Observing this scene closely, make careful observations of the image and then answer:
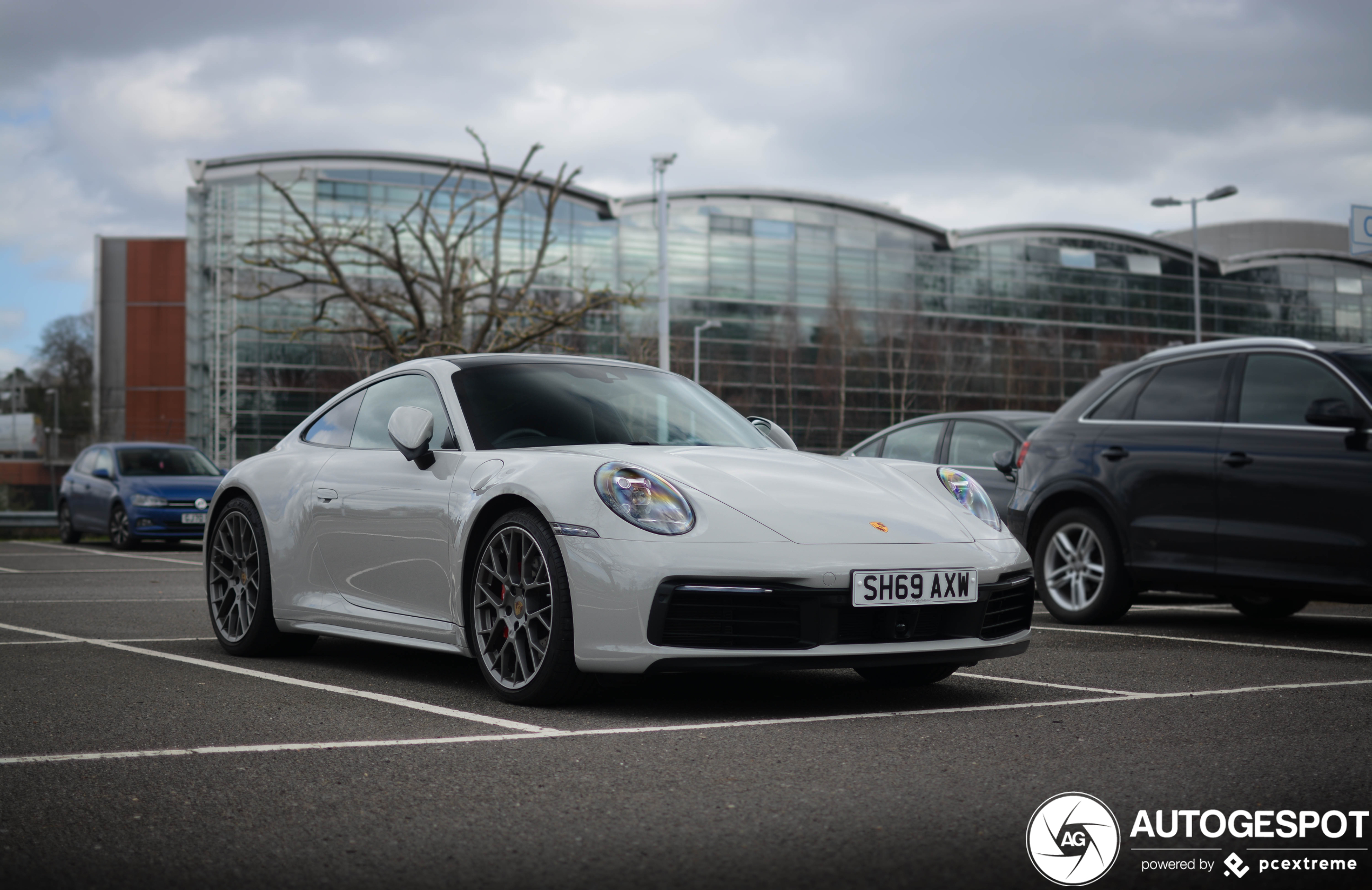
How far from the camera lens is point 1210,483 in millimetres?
7766

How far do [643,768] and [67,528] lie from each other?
19.7 m

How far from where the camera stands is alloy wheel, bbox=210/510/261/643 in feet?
22.0

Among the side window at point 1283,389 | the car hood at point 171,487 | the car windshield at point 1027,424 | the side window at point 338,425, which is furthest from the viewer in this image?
the car hood at point 171,487

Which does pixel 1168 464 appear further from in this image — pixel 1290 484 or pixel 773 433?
pixel 773 433

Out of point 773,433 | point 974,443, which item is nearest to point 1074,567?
point 974,443

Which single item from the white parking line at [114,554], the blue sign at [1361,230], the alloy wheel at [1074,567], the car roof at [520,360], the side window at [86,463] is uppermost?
the blue sign at [1361,230]

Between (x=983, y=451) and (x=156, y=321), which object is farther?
(x=156, y=321)

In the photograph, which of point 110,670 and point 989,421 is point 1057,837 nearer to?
point 110,670

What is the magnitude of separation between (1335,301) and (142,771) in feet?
304

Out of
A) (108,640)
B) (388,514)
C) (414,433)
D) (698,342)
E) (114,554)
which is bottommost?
(114,554)

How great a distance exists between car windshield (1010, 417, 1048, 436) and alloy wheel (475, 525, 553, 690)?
6578 mm

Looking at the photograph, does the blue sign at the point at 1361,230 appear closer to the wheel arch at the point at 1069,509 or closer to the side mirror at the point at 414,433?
the wheel arch at the point at 1069,509

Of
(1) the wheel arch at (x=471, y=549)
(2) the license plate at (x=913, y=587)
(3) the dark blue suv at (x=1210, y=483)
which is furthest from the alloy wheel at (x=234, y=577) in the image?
(3) the dark blue suv at (x=1210, y=483)

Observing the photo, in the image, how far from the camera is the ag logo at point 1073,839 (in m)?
2.95
